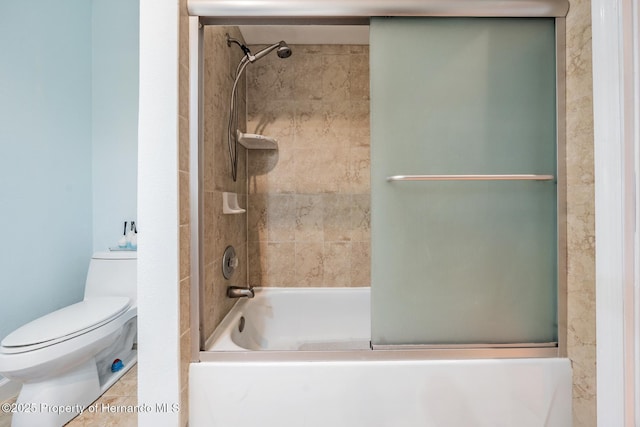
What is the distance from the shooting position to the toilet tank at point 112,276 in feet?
6.03

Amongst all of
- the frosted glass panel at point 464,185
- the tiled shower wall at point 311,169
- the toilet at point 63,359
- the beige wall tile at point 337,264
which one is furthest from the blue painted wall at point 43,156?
the frosted glass panel at point 464,185

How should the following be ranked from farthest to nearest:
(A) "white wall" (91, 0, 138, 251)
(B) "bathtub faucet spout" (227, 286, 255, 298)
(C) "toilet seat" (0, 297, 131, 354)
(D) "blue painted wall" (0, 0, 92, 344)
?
1. (A) "white wall" (91, 0, 138, 251)
2. (D) "blue painted wall" (0, 0, 92, 344)
3. (B) "bathtub faucet spout" (227, 286, 255, 298)
4. (C) "toilet seat" (0, 297, 131, 354)

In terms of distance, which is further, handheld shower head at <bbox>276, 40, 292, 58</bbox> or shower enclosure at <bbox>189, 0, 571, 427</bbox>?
handheld shower head at <bbox>276, 40, 292, 58</bbox>

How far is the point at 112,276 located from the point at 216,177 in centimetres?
127

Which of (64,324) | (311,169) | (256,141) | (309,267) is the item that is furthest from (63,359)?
(311,169)

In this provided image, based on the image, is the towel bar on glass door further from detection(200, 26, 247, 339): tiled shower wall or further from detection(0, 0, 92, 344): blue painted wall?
detection(0, 0, 92, 344): blue painted wall

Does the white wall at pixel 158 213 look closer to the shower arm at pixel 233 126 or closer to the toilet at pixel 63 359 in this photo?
the shower arm at pixel 233 126

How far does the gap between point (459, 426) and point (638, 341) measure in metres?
0.55

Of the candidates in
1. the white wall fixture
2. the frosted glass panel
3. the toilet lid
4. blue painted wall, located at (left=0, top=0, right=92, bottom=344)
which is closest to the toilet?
the toilet lid

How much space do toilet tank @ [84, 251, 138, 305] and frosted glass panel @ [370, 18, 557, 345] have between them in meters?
1.70

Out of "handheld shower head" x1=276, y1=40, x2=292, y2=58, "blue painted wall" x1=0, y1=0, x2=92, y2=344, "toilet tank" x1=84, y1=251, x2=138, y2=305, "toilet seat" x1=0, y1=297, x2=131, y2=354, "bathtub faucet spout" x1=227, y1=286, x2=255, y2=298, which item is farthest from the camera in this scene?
"toilet tank" x1=84, y1=251, x2=138, y2=305

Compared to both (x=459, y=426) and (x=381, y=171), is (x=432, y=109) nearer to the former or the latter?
(x=381, y=171)

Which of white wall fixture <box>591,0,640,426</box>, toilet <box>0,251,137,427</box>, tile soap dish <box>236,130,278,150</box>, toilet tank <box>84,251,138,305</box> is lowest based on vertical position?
toilet <box>0,251,137,427</box>

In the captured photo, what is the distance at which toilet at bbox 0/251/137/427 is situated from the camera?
3.96ft
